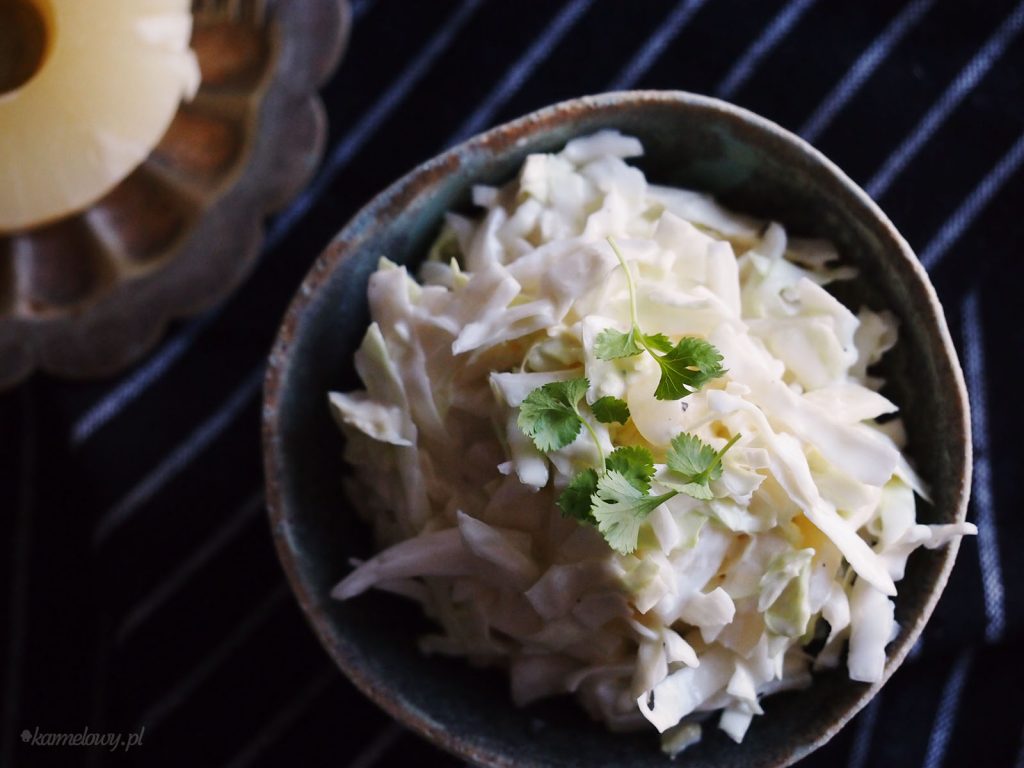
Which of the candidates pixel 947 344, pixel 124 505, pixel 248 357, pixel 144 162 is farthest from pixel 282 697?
pixel 947 344

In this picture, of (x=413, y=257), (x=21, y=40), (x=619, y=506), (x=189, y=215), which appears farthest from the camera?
(x=189, y=215)

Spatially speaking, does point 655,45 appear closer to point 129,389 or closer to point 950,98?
point 950,98

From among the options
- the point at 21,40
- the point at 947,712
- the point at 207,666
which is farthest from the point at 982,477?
the point at 21,40

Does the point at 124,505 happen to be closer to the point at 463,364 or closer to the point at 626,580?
the point at 463,364

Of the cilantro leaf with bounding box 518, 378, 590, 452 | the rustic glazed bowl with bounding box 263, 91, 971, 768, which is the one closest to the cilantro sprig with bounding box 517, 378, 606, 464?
the cilantro leaf with bounding box 518, 378, 590, 452

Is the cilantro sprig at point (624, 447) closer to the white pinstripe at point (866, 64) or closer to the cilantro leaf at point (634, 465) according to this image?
the cilantro leaf at point (634, 465)

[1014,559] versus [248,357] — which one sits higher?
[1014,559]
